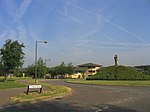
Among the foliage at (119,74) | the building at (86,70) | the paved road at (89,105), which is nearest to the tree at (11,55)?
the foliage at (119,74)

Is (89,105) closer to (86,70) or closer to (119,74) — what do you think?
(119,74)

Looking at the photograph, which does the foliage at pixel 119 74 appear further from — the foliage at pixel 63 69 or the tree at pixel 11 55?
the foliage at pixel 63 69

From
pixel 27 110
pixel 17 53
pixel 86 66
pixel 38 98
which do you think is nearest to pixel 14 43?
pixel 17 53

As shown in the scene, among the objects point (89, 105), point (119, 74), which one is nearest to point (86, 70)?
point (119, 74)

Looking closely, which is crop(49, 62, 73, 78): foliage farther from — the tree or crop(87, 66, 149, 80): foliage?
the tree

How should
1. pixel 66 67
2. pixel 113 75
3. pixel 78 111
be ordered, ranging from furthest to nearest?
pixel 66 67 < pixel 113 75 < pixel 78 111

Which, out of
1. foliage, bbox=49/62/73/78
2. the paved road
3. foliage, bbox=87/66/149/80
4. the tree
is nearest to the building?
foliage, bbox=49/62/73/78

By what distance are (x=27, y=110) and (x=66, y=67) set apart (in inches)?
4393

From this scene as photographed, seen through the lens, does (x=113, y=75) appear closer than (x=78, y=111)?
No

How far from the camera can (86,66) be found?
16612cm

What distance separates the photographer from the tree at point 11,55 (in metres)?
59.8

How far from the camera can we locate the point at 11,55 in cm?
5959

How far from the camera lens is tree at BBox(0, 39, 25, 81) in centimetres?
5978

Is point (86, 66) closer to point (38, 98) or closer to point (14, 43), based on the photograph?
point (14, 43)
